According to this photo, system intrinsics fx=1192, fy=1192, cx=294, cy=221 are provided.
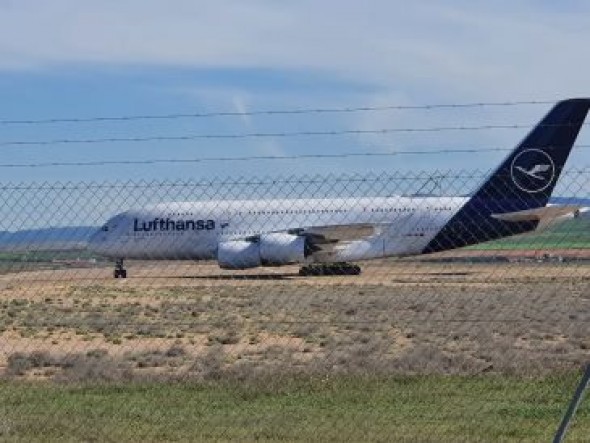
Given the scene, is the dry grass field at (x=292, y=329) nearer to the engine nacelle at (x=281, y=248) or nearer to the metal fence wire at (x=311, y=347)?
the metal fence wire at (x=311, y=347)

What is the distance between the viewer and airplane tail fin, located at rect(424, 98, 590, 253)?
14820 millimetres

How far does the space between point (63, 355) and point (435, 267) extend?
2770cm

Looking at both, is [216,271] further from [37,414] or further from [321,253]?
[37,414]

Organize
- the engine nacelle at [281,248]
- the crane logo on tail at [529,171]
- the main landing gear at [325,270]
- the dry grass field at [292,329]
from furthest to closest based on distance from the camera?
the engine nacelle at [281,248] < the main landing gear at [325,270] < the crane logo on tail at [529,171] < the dry grass field at [292,329]

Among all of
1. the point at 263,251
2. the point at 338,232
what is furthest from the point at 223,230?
the point at 338,232

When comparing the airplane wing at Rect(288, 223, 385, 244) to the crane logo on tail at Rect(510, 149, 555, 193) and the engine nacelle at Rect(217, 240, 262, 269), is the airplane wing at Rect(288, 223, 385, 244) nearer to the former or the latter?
the engine nacelle at Rect(217, 240, 262, 269)

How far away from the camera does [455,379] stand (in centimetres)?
1382

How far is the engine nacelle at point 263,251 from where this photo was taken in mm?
43312

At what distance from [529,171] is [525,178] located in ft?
4.04

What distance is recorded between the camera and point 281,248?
1705 inches

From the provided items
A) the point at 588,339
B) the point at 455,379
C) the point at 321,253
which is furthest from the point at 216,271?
the point at 455,379

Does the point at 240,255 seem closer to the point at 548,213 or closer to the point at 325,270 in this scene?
the point at 325,270

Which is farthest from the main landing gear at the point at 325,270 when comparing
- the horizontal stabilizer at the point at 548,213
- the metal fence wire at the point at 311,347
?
the horizontal stabilizer at the point at 548,213

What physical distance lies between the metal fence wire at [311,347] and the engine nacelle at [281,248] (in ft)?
3.64
